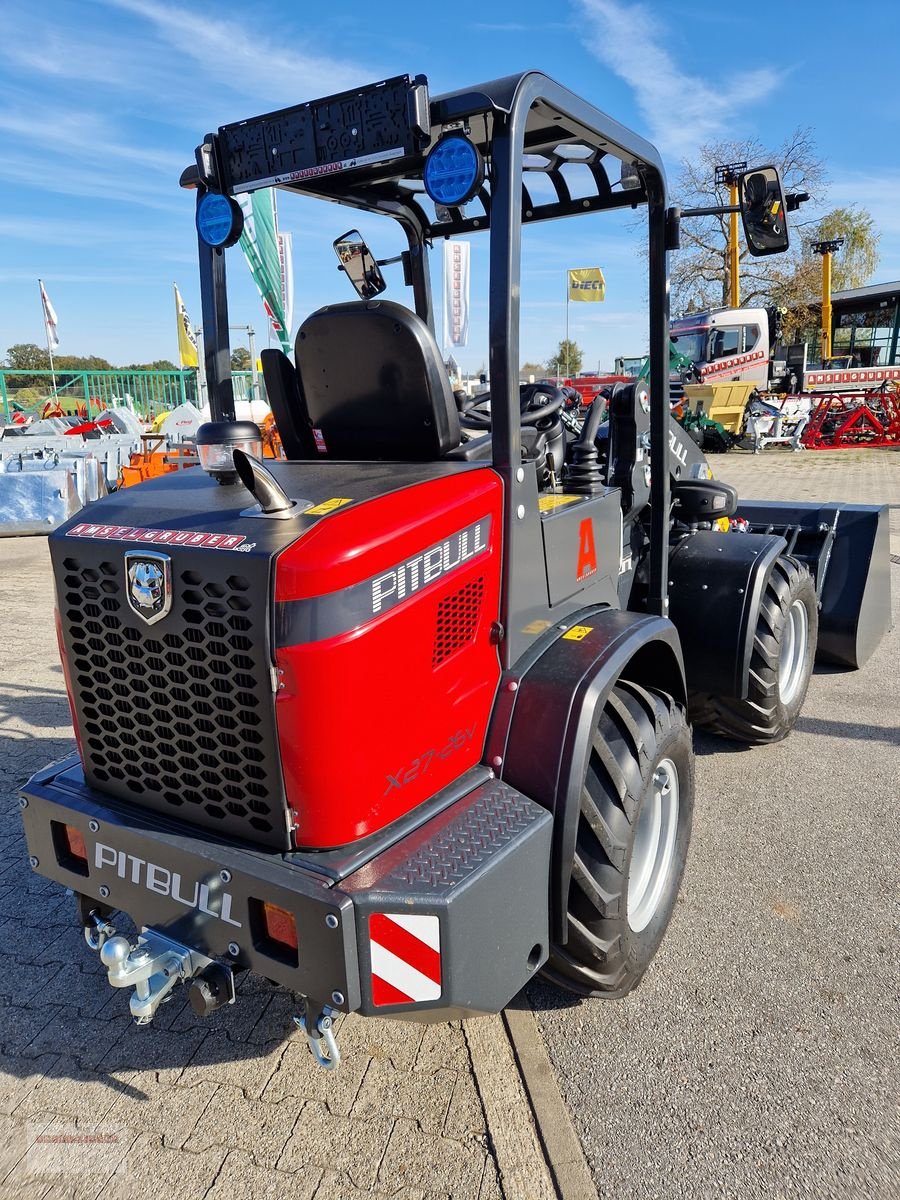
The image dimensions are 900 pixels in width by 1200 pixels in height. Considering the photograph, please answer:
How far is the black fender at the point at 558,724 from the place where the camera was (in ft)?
7.04

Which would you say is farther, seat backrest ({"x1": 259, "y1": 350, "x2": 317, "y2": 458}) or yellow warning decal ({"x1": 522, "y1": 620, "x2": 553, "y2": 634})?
seat backrest ({"x1": 259, "y1": 350, "x2": 317, "y2": 458})

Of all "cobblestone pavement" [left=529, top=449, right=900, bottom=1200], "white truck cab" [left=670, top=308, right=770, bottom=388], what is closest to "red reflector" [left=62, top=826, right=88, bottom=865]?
"cobblestone pavement" [left=529, top=449, right=900, bottom=1200]

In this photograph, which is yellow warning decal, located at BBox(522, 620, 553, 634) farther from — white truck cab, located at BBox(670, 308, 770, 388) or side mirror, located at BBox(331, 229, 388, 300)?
white truck cab, located at BBox(670, 308, 770, 388)

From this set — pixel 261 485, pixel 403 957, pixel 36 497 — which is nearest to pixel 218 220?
pixel 261 485

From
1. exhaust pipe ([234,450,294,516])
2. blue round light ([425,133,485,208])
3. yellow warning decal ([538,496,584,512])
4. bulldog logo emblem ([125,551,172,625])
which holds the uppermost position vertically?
blue round light ([425,133,485,208])

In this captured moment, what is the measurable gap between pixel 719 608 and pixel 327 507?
2.30 meters

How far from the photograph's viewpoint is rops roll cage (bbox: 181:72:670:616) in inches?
83.5

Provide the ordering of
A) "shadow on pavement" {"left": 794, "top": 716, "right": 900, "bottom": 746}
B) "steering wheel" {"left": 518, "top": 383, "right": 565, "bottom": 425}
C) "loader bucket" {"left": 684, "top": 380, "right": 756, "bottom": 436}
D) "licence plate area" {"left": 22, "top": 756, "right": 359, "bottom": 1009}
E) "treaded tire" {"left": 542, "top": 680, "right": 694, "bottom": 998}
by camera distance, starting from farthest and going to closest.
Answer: "loader bucket" {"left": 684, "top": 380, "right": 756, "bottom": 436} → "shadow on pavement" {"left": 794, "top": 716, "right": 900, "bottom": 746} → "steering wheel" {"left": 518, "top": 383, "right": 565, "bottom": 425} → "treaded tire" {"left": 542, "top": 680, "right": 694, "bottom": 998} → "licence plate area" {"left": 22, "top": 756, "right": 359, "bottom": 1009}

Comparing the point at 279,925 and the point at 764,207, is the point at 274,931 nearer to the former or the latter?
the point at 279,925

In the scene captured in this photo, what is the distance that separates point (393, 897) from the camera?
1.76 metres

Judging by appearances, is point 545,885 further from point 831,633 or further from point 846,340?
point 846,340

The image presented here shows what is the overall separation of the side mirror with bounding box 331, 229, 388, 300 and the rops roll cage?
0.15m

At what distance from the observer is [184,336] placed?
22375 mm

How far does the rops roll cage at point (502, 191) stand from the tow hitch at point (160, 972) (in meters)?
1.17
